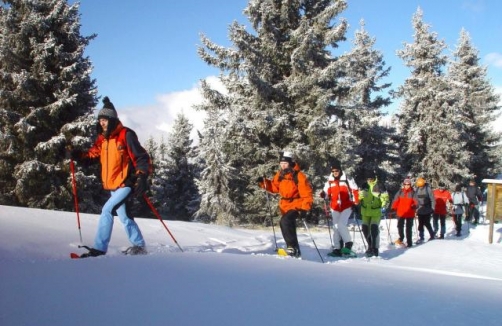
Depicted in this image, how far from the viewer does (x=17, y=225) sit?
5762 mm

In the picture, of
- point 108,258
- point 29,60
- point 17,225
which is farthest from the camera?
point 29,60

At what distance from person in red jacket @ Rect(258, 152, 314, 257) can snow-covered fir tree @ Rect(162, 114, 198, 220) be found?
2941 centimetres

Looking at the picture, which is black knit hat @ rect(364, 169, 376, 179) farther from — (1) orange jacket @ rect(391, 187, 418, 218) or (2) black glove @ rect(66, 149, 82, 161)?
(2) black glove @ rect(66, 149, 82, 161)

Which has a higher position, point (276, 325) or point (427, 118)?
point (427, 118)

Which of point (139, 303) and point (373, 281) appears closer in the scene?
point (139, 303)

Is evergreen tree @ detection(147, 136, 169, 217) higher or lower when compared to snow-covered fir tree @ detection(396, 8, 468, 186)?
lower

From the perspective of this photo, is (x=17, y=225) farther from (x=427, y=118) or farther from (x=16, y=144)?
(x=427, y=118)

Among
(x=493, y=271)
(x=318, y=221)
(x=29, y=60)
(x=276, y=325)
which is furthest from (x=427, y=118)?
(x=276, y=325)

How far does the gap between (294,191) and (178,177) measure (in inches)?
1238

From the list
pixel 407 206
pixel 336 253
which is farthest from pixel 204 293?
pixel 407 206

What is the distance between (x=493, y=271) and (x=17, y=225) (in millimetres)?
8862

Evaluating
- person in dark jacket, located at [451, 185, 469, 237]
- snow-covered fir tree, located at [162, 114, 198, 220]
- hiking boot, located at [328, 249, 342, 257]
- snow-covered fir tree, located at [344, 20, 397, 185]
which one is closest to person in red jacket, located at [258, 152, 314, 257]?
hiking boot, located at [328, 249, 342, 257]

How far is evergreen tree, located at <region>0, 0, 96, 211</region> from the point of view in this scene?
1798 centimetres

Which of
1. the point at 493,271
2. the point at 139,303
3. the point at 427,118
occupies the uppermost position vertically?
the point at 427,118
